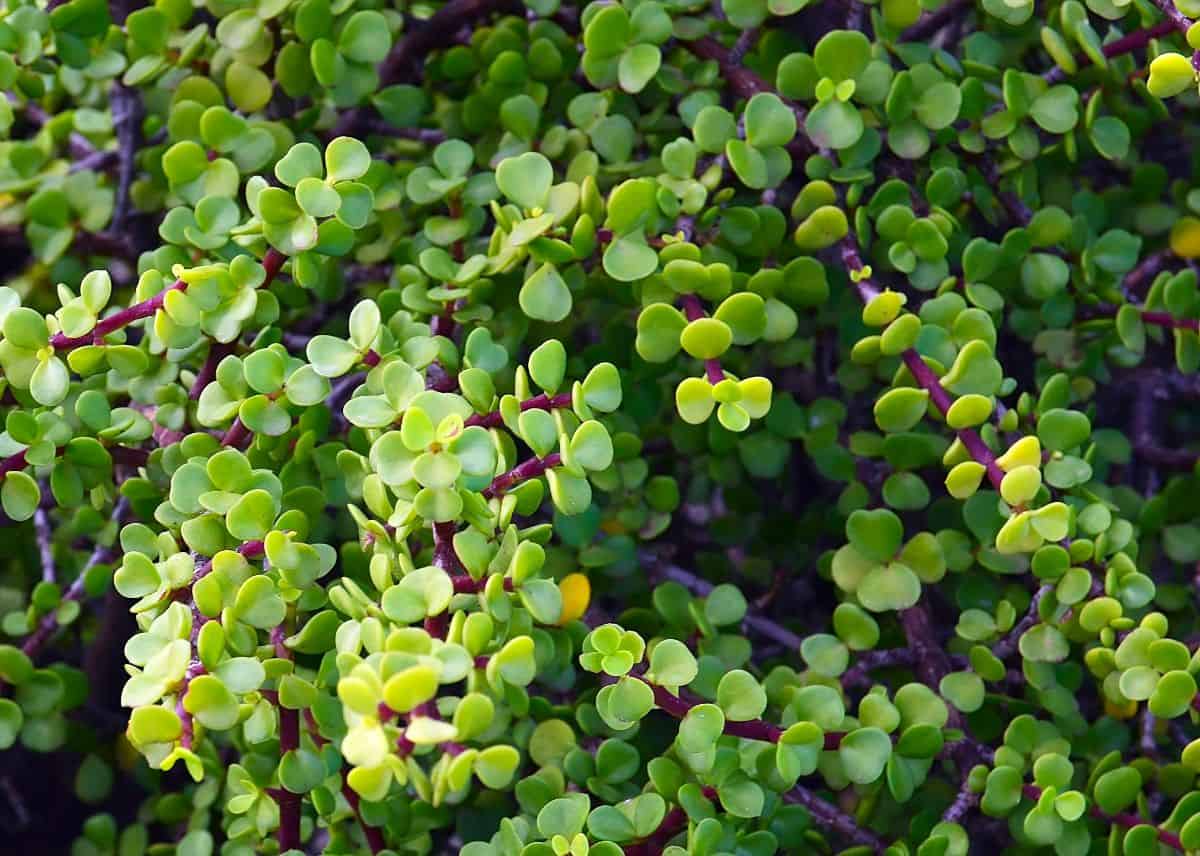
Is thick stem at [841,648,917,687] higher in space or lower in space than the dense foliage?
lower

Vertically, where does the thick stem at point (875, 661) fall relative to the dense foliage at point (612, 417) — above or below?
below

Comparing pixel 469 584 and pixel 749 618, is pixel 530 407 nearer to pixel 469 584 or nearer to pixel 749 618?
pixel 469 584

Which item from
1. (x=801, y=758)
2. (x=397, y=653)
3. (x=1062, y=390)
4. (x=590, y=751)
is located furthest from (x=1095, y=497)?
(x=397, y=653)

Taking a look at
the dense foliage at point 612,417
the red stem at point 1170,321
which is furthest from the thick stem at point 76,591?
the red stem at point 1170,321

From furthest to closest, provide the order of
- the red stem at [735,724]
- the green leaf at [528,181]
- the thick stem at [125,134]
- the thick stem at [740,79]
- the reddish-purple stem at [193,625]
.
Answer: the thick stem at [125,134] → the thick stem at [740,79] → the green leaf at [528,181] → the red stem at [735,724] → the reddish-purple stem at [193,625]

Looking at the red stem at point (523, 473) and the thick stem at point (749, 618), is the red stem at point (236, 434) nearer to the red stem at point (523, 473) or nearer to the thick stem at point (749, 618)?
the red stem at point (523, 473)

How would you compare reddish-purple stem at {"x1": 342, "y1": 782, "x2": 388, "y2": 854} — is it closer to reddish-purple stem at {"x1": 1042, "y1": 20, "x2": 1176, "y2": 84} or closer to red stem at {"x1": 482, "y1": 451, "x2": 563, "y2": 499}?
red stem at {"x1": 482, "y1": 451, "x2": 563, "y2": 499}

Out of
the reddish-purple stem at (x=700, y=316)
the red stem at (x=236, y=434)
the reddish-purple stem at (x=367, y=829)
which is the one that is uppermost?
the reddish-purple stem at (x=700, y=316)

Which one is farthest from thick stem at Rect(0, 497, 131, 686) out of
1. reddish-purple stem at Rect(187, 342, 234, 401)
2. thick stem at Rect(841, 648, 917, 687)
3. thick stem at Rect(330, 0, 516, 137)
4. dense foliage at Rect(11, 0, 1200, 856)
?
thick stem at Rect(841, 648, 917, 687)

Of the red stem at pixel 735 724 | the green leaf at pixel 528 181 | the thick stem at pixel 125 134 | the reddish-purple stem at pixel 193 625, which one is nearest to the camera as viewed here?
the reddish-purple stem at pixel 193 625
